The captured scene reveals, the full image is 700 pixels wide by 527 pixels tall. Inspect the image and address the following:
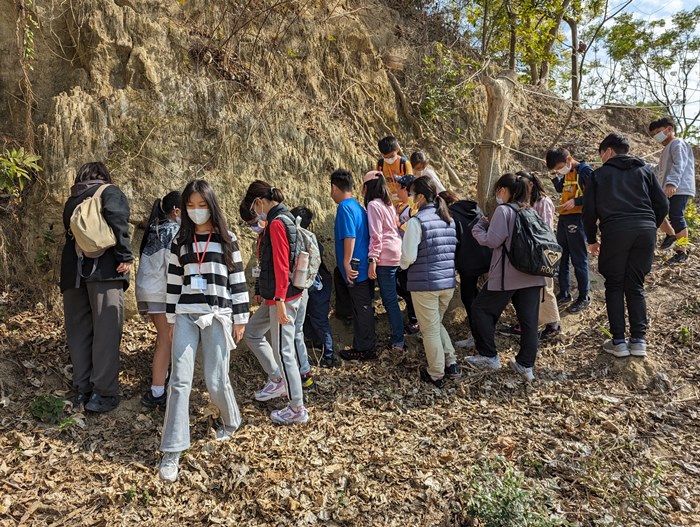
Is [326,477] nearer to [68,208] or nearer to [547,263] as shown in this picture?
[547,263]

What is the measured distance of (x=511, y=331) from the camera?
20.4 ft

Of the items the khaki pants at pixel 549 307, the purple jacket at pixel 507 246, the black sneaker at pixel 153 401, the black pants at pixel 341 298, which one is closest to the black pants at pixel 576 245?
the khaki pants at pixel 549 307

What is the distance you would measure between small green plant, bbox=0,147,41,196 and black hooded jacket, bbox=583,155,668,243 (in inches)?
244

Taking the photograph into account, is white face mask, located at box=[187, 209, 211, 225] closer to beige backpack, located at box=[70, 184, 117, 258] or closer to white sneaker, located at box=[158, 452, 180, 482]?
beige backpack, located at box=[70, 184, 117, 258]

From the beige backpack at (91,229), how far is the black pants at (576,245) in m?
5.49

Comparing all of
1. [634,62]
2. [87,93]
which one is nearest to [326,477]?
[87,93]

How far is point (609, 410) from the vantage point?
4.67m

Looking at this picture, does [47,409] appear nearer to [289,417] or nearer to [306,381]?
[289,417]

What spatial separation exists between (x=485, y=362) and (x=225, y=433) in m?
3.00

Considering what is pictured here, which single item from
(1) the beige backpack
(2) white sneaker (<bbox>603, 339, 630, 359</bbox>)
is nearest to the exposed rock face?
(1) the beige backpack

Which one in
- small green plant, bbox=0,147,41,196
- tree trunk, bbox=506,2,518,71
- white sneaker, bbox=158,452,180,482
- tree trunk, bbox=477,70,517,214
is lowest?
white sneaker, bbox=158,452,180,482

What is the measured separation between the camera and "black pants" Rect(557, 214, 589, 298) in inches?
251

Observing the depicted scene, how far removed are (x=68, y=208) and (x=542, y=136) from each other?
1002 cm

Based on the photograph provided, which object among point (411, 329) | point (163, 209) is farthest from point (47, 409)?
point (411, 329)
